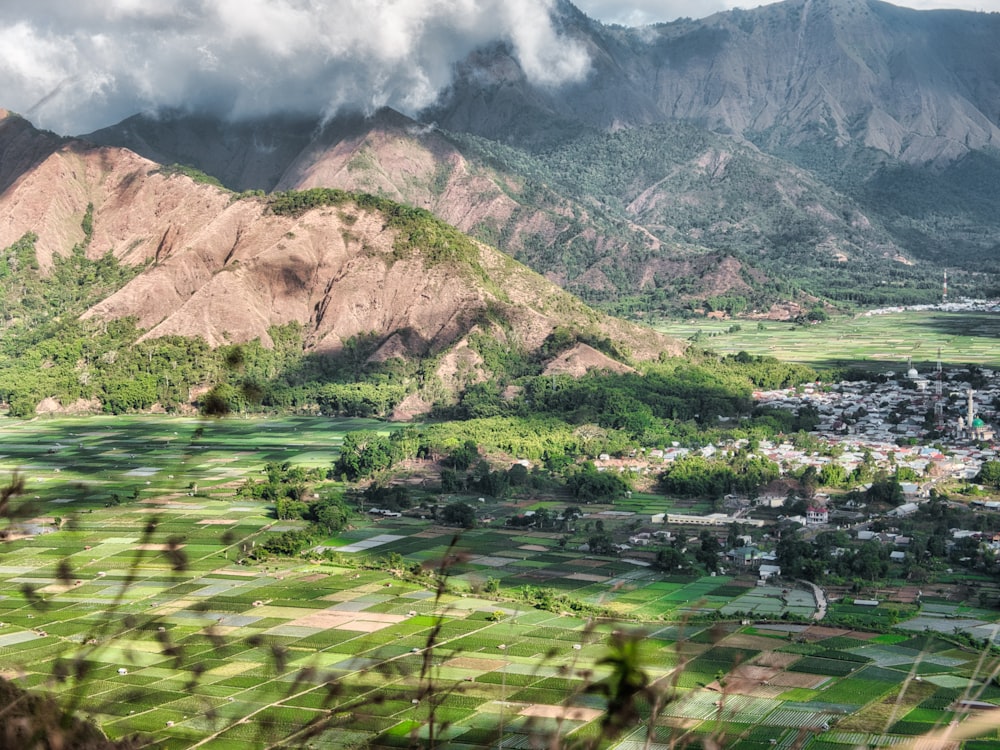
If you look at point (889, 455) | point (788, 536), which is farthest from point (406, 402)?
point (788, 536)

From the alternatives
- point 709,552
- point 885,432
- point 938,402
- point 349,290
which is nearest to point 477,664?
point 709,552

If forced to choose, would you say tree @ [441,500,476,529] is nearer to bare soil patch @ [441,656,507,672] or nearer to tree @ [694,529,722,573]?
tree @ [694,529,722,573]

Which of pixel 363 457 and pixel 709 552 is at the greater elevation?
pixel 363 457

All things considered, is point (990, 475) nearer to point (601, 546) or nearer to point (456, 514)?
point (601, 546)

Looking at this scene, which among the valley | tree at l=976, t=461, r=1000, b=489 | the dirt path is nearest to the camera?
the valley

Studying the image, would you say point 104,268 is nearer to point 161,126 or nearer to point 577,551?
point 161,126

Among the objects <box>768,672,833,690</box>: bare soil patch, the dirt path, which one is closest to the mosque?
the dirt path
